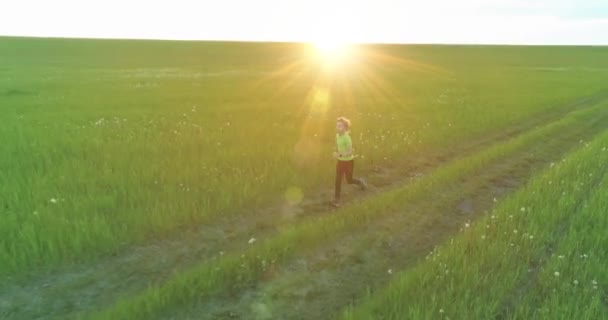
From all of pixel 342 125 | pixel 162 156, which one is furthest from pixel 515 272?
pixel 162 156

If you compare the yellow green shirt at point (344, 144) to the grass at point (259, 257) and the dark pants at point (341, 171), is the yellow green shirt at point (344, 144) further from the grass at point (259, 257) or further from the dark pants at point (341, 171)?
the grass at point (259, 257)

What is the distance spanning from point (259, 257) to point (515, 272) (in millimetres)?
3535

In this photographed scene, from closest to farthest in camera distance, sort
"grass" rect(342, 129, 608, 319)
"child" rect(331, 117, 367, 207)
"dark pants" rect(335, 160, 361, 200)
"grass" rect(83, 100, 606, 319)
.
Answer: "grass" rect(342, 129, 608, 319)
"grass" rect(83, 100, 606, 319)
"child" rect(331, 117, 367, 207)
"dark pants" rect(335, 160, 361, 200)

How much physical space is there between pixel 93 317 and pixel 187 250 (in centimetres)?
192

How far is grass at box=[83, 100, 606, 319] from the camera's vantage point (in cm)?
503

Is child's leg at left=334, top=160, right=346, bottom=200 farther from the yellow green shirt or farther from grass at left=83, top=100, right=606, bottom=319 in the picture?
grass at left=83, top=100, right=606, bottom=319

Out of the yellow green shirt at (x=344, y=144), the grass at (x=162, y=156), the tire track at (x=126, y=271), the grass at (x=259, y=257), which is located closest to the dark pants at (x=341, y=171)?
the yellow green shirt at (x=344, y=144)

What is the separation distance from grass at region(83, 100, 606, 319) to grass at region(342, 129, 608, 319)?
1.64m

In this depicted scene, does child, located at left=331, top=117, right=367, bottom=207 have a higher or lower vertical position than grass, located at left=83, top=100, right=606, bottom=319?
higher

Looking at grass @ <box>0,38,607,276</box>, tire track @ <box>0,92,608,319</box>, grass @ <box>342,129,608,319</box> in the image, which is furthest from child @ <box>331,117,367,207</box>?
grass @ <box>342,129,608,319</box>

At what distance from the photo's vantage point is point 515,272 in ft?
18.3

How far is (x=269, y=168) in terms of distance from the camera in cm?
1050

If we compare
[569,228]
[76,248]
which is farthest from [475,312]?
[76,248]

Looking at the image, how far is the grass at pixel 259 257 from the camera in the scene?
503cm
